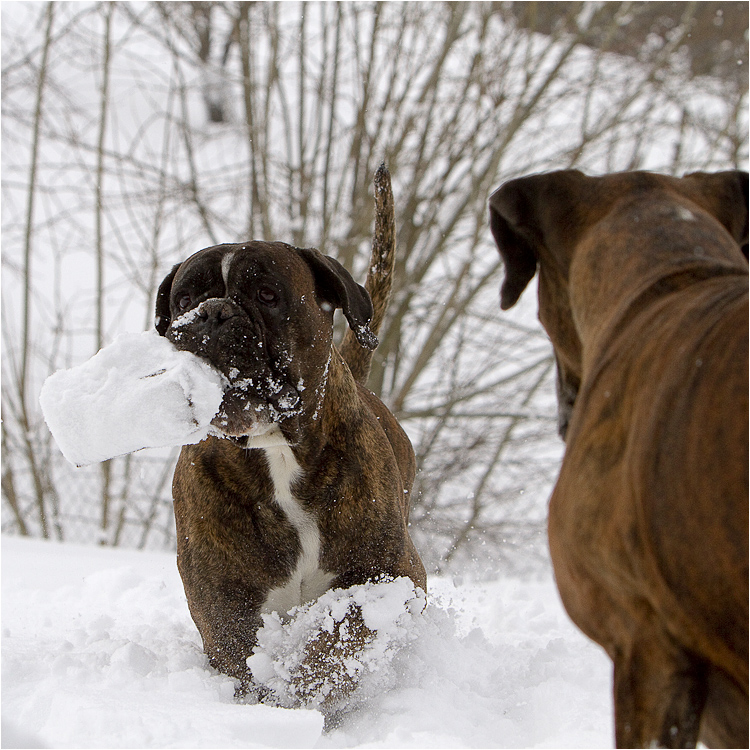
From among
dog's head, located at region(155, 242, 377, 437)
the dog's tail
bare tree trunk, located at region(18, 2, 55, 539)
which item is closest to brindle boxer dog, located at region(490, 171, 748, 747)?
dog's head, located at region(155, 242, 377, 437)

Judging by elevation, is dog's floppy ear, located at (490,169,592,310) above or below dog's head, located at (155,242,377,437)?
above

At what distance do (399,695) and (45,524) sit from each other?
5.63 meters

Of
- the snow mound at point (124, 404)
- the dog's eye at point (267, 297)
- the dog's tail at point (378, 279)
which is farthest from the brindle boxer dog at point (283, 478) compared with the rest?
the dog's tail at point (378, 279)

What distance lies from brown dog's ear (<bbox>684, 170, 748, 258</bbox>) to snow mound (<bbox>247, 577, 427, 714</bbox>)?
1553mm

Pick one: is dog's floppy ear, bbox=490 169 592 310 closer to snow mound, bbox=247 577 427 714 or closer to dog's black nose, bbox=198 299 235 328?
dog's black nose, bbox=198 299 235 328

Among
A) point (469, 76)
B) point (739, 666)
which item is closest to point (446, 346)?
point (469, 76)

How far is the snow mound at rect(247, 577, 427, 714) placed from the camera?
2711 millimetres

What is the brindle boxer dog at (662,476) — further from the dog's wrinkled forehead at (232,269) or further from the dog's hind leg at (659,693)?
the dog's wrinkled forehead at (232,269)

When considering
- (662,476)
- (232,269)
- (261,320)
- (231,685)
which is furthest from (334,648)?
(662,476)

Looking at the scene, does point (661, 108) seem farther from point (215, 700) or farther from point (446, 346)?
point (215, 700)

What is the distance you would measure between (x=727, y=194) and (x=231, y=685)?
2.11 meters

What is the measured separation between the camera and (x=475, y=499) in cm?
809

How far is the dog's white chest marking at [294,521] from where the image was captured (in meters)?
2.80

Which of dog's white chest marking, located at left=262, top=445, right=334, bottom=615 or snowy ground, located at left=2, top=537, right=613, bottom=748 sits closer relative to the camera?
snowy ground, located at left=2, top=537, right=613, bottom=748
